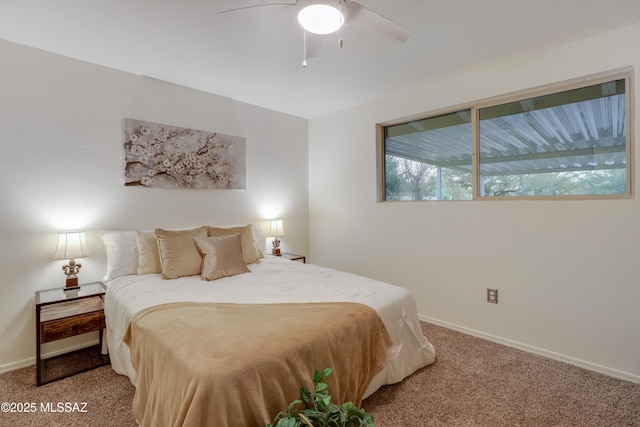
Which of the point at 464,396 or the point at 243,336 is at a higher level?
the point at 243,336

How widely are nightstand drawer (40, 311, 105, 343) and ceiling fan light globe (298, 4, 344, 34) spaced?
2.37 meters

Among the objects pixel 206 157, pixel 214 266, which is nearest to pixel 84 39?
pixel 206 157

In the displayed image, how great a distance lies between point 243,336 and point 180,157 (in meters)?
2.27

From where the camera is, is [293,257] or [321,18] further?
[293,257]

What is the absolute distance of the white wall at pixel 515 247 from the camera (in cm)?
211

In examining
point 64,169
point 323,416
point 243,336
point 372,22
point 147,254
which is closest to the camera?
point 323,416

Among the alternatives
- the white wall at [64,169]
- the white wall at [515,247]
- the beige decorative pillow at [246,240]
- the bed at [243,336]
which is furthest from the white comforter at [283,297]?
the white wall at [515,247]

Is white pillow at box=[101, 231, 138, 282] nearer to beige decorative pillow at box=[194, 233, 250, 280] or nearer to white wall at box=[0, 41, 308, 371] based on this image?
white wall at box=[0, 41, 308, 371]

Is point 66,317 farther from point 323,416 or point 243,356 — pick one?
point 323,416

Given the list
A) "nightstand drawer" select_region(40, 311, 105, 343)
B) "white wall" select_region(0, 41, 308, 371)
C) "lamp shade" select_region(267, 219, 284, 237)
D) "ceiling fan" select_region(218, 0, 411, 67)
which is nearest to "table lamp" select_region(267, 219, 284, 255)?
"lamp shade" select_region(267, 219, 284, 237)

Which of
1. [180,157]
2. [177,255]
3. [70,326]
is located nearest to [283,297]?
[177,255]

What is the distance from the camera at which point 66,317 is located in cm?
205

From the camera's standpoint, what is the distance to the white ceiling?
6.01 feet

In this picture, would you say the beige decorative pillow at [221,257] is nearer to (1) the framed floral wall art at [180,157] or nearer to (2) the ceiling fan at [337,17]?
(1) the framed floral wall art at [180,157]
